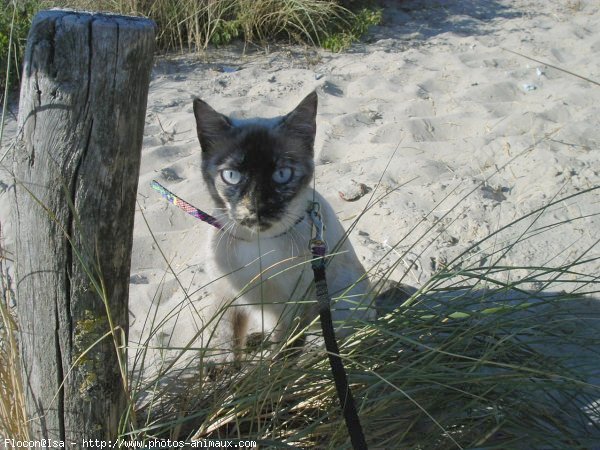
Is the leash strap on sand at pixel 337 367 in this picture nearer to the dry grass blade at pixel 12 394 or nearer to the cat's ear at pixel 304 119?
the dry grass blade at pixel 12 394

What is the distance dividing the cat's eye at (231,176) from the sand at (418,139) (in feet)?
1.58

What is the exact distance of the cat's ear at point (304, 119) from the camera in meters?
2.79

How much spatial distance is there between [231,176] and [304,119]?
478 mm

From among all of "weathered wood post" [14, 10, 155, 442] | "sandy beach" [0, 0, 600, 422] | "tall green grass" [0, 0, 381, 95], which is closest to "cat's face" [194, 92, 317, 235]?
"sandy beach" [0, 0, 600, 422]

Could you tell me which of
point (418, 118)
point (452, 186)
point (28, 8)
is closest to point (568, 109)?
point (418, 118)

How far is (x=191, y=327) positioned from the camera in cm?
308

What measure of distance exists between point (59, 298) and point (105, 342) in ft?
0.65

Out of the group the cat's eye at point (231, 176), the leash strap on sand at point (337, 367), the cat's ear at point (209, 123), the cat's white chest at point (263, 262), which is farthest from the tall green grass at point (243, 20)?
the leash strap on sand at point (337, 367)

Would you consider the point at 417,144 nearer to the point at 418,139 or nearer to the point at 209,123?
the point at 418,139

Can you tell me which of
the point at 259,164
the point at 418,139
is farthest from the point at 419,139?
the point at 259,164

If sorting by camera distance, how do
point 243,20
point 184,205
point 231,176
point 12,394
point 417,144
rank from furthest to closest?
point 243,20 < point 417,144 < point 231,176 < point 184,205 < point 12,394

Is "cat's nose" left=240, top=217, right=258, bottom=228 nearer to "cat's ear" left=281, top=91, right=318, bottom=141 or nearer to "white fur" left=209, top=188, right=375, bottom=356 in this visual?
"white fur" left=209, top=188, right=375, bottom=356

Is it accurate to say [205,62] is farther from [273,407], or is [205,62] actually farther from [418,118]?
[273,407]

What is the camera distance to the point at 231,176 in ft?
8.80
